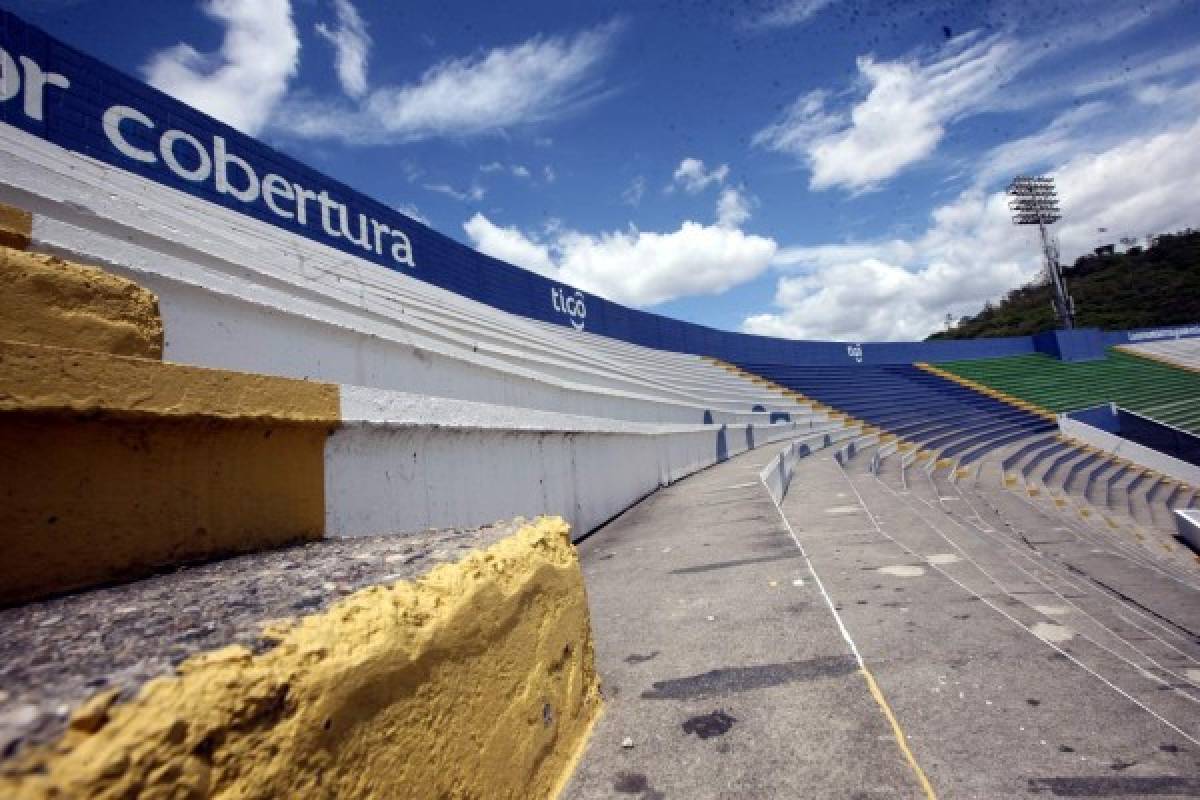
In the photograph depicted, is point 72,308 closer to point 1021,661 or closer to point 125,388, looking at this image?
point 125,388

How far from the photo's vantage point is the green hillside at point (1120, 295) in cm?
4844

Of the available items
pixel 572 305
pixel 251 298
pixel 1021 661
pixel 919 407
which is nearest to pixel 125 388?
pixel 251 298

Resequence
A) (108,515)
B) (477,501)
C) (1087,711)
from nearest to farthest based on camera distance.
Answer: (108,515)
(1087,711)
(477,501)

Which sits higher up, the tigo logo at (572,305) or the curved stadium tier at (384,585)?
the tigo logo at (572,305)

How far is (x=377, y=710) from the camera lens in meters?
0.86

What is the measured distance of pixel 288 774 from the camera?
71 cm

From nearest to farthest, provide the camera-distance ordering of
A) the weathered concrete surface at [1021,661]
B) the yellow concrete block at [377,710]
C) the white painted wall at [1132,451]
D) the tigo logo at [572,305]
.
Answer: the yellow concrete block at [377,710] → the weathered concrete surface at [1021,661] → the tigo logo at [572,305] → the white painted wall at [1132,451]

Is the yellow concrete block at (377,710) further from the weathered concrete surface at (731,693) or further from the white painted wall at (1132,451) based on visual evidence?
the white painted wall at (1132,451)

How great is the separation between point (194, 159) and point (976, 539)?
9248mm

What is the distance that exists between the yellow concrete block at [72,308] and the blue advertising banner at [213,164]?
5.52 metres

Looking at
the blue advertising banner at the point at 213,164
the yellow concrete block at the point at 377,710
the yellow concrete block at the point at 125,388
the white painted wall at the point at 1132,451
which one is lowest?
the white painted wall at the point at 1132,451

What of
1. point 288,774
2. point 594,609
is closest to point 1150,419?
point 594,609

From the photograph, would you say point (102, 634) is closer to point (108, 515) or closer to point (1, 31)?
point (108, 515)

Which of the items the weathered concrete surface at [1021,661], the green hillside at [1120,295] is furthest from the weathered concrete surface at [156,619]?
the green hillside at [1120,295]
